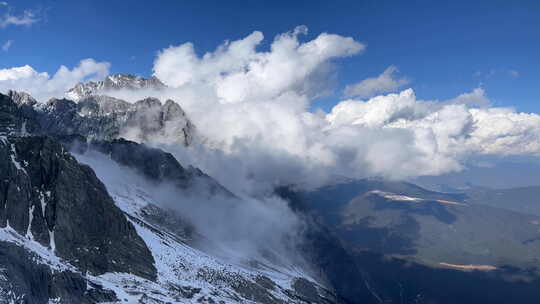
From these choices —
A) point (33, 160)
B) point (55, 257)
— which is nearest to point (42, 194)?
point (33, 160)

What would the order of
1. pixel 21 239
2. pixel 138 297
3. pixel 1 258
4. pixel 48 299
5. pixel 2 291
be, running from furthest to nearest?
pixel 138 297, pixel 21 239, pixel 48 299, pixel 1 258, pixel 2 291

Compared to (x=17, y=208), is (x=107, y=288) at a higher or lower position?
lower

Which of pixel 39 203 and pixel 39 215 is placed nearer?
pixel 39 215

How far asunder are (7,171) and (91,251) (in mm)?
53688

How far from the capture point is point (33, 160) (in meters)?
189

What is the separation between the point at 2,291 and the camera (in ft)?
400

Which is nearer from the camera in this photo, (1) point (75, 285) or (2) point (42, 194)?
(1) point (75, 285)

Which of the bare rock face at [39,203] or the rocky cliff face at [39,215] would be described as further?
the bare rock face at [39,203]

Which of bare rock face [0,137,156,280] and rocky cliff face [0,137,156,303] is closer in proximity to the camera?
rocky cliff face [0,137,156,303]

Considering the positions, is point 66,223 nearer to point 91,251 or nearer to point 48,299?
point 91,251

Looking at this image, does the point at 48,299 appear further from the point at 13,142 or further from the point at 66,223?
the point at 13,142

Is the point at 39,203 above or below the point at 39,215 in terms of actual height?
above

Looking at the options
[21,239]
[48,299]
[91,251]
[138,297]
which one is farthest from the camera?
[91,251]

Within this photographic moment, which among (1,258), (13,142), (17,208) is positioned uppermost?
(13,142)
